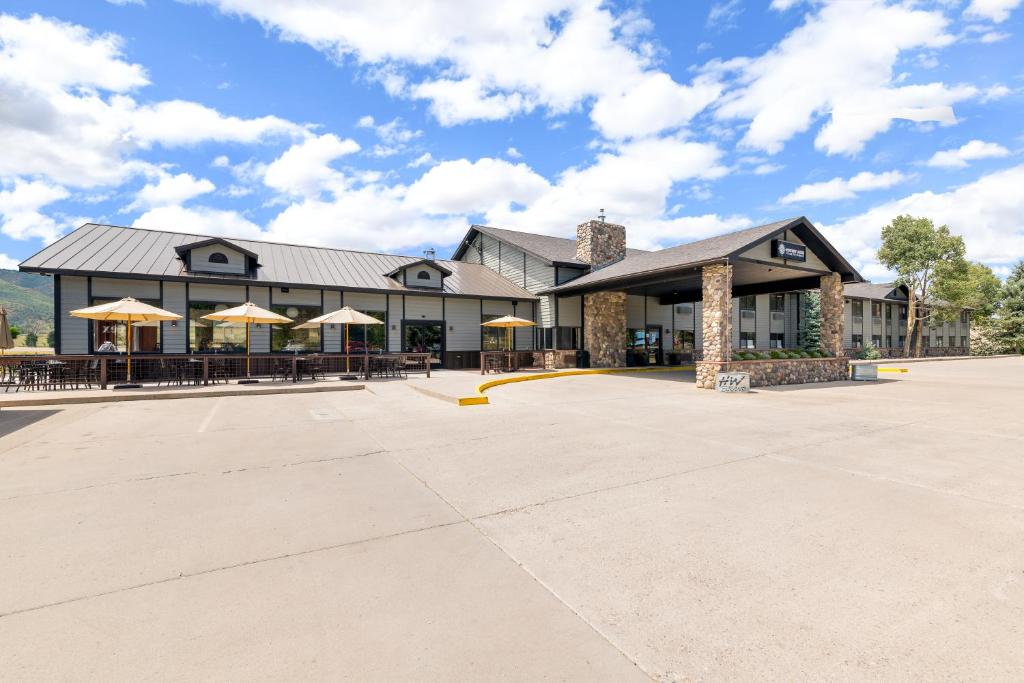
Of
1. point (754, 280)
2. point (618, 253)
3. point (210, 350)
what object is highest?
point (618, 253)

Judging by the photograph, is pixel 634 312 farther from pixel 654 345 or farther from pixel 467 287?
pixel 467 287

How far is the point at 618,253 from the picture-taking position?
24781mm

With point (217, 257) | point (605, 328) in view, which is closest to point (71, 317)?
point (217, 257)

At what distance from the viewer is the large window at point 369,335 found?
781 inches

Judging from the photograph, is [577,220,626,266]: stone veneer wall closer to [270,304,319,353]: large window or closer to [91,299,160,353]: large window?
[270,304,319,353]: large window

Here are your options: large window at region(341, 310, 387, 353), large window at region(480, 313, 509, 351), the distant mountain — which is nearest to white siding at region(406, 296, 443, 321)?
large window at region(341, 310, 387, 353)

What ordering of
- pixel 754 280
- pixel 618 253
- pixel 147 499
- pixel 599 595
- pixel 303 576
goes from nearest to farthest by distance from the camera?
pixel 599 595, pixel 303 576, pixel 147 499, pixel 754 280, pixel 618 253

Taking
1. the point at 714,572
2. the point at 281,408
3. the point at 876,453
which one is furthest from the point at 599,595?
the point at 281,408

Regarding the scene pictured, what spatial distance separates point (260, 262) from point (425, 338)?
25.2 feet

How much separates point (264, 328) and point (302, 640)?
1799 centimetres

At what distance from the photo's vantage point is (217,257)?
1780 cm

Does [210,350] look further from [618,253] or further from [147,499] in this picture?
[618,253]

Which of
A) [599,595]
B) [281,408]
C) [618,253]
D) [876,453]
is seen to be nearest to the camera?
[599,595]

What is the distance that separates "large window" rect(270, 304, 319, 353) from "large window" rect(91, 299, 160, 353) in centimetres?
385
